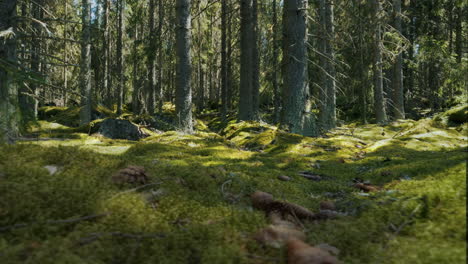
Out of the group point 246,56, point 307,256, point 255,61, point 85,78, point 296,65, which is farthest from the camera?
point 255,61

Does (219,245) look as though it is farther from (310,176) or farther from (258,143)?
(258,143)

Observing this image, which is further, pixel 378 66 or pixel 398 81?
pixel 398 81

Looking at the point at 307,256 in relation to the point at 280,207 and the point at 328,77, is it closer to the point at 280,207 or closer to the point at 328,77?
the point at 280,207

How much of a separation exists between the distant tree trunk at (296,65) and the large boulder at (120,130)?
4.71 metres

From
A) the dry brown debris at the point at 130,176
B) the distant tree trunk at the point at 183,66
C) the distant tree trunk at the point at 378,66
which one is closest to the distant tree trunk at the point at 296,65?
the distant tree trunk at the point at 183,66

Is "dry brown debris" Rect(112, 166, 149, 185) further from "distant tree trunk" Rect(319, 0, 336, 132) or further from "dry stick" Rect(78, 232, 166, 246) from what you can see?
"distant tree trunk" Rect(319, 0, 336, 132)

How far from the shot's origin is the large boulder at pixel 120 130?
8.99 meters

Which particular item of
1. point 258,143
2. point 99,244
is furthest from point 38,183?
point 258,143

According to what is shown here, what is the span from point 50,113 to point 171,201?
21026mm

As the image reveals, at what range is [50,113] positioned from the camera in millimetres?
19406

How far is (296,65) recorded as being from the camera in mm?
7762

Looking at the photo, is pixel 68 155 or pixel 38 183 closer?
pixel 38 183

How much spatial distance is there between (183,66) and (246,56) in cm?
510

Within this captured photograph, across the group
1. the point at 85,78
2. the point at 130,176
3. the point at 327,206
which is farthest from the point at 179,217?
the point at 85,78
